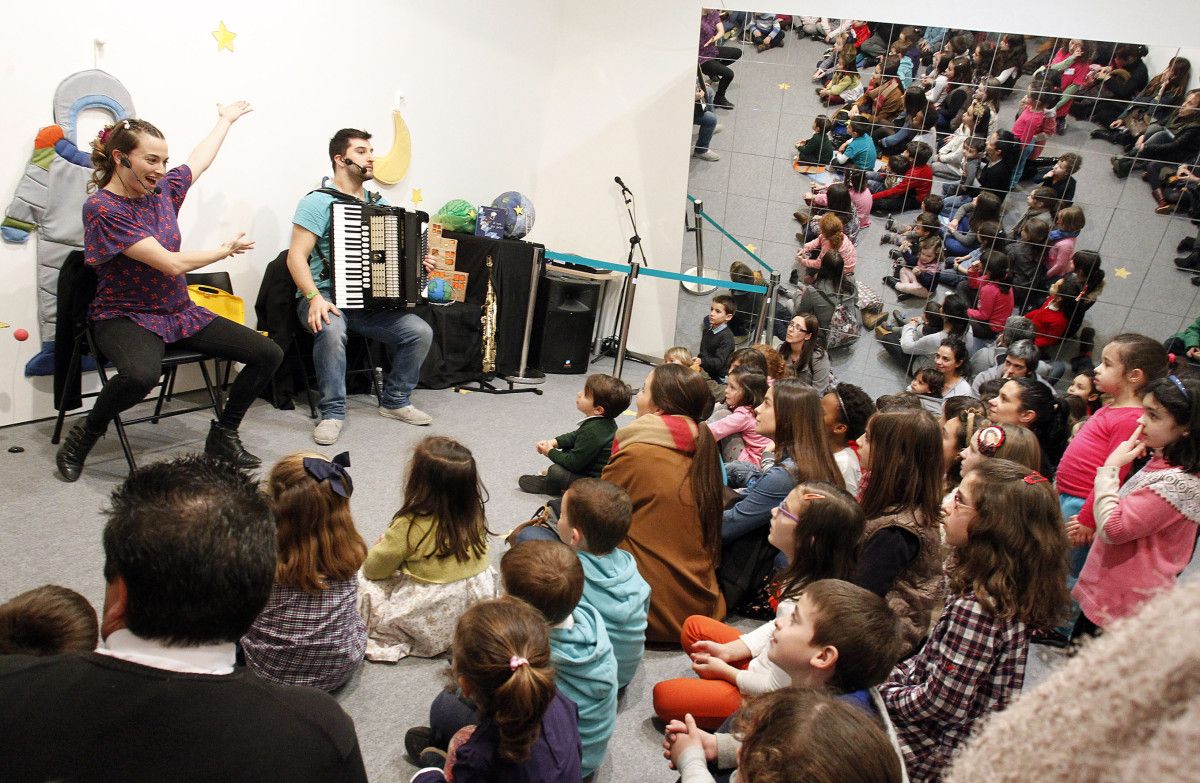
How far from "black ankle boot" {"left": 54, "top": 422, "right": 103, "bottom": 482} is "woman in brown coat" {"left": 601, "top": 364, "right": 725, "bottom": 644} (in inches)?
79.8

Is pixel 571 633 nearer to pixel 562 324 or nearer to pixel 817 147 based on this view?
pixel 562 324

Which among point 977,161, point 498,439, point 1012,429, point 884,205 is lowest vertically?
point 498,439

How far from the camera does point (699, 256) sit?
5719mm

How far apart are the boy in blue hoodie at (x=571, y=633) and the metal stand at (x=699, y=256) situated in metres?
4.05

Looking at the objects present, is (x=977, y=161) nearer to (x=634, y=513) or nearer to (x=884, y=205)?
(x=884, y=205)

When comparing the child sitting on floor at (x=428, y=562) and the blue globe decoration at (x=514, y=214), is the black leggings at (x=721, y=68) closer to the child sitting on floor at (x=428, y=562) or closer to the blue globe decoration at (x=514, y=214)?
the blue globe decoration at (x=514, y=214)

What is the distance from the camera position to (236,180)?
398 cm

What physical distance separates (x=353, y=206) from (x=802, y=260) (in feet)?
9.85

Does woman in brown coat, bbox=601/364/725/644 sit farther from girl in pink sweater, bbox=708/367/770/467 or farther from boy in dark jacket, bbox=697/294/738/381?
boy in dark jacket, bbox=697/294/738/381

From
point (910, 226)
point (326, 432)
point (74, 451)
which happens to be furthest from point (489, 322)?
point (910, 226)

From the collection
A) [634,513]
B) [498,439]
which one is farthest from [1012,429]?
[498,439]

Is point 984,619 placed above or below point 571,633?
above

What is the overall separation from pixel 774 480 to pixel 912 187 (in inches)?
128

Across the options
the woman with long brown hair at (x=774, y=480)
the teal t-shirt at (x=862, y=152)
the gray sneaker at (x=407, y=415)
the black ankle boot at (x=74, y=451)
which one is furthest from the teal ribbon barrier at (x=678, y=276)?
the black ankle boot at (x=74, y=451)
